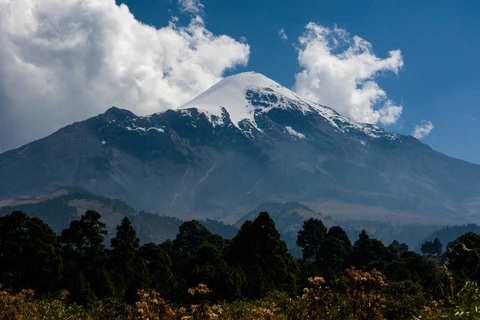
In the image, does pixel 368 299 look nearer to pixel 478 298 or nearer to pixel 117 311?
pixel 478 298

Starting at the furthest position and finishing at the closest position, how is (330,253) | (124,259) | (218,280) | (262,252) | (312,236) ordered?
1. (312,236)
2. (330,253)
3. (124,259)
4. (262,252)
5. (218,280)

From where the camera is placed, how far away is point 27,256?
204 ft

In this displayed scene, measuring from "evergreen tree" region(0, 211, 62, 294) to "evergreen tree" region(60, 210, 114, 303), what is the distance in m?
2.26

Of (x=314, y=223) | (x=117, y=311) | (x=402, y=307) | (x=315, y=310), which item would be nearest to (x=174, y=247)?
(x=314, y=223)

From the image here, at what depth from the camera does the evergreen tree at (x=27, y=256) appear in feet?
202

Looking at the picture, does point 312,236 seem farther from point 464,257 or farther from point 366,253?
point 464,257

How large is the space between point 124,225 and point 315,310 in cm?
6593

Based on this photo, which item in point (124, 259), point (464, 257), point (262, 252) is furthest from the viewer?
point (124, 259)

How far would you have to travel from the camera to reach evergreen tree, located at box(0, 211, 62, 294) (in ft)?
202

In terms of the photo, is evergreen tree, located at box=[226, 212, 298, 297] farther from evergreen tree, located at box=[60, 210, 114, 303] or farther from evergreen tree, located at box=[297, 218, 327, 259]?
evergreen tree, located at box=[297, 218, 327, 259]

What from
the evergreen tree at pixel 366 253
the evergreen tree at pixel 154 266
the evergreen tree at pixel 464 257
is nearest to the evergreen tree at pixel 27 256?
the evergreen tree at pixel 154 266

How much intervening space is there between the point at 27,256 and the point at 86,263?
7.63m

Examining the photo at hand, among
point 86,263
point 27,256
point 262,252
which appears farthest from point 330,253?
point 27,256

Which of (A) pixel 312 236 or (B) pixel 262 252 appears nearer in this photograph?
(B) pixel 262 252
